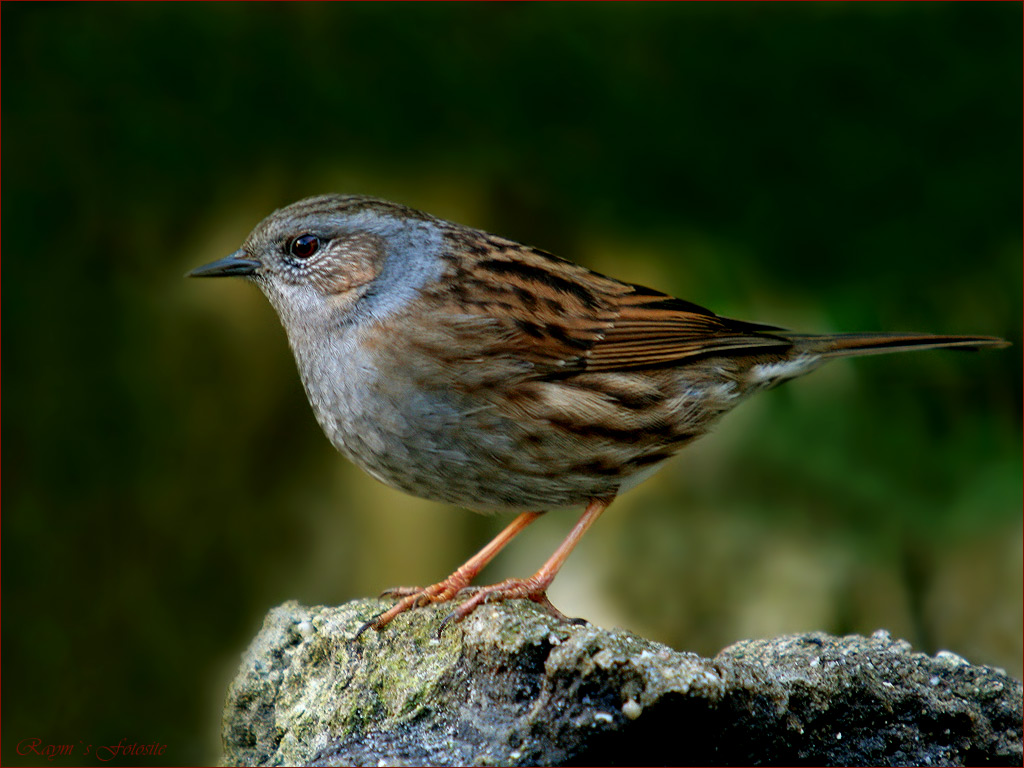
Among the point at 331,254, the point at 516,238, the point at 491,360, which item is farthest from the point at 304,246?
the point at 516,238

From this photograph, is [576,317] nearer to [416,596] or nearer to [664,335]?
[664,335]

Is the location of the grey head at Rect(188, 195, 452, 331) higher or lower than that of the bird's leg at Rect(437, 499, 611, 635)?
higher

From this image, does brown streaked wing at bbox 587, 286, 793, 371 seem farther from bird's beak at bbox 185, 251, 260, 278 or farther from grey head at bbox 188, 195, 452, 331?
bird's beak at bbox 185, 251, 260, 278

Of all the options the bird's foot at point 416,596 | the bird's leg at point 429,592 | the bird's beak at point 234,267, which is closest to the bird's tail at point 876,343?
the bird's leg at point 429,592

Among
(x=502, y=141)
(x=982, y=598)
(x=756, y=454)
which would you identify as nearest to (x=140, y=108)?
(x=502, y=141)

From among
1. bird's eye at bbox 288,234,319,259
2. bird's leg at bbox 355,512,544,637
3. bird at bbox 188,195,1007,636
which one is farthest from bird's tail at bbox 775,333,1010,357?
bird's eye at bbox 288,234,319,259

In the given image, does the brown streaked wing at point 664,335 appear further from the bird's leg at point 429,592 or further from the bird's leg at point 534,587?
the bird's leg at point 429,592

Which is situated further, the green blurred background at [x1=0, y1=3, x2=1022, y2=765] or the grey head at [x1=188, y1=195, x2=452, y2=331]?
the green blurred background at [x1=0, y1=3, x2=1022, y2=765]
